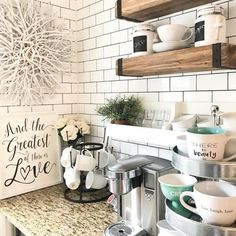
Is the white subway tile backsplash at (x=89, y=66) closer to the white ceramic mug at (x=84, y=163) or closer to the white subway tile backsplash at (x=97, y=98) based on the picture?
the white subway tile backsplash at (x=97, y=98)

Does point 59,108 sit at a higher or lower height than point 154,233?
higher

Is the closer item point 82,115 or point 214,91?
point 214,91

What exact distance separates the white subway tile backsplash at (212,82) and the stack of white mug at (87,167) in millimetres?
549

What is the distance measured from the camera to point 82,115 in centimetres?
174

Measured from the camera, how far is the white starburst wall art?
1.39 meters

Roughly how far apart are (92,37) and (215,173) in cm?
121

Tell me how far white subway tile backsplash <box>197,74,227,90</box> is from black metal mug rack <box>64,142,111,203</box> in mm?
620

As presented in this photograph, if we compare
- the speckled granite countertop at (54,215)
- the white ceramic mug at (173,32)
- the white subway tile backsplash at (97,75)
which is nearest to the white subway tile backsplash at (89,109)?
the white subway tile backsplash at (97,75)

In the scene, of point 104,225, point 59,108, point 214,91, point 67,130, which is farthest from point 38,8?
point 104,225

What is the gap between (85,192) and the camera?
4.85ft

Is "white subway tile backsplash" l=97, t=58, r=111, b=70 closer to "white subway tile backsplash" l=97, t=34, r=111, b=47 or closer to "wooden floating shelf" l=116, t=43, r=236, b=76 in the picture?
"white subway tile backsplash" l=97, t=34, r=111, b=47

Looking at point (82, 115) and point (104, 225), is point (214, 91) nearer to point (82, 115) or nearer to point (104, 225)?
point (104, 225)

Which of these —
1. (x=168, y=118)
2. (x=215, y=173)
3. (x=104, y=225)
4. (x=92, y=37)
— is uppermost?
(x=92, y=37)

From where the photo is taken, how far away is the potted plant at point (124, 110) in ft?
4.27
